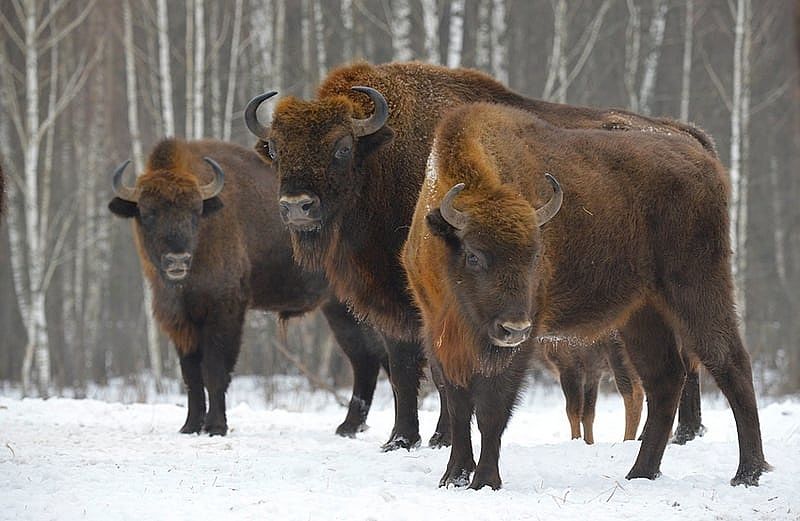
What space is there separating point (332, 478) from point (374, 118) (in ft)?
9.47

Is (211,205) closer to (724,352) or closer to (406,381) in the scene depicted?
(406,381)

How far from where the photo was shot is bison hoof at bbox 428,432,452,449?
8602mm

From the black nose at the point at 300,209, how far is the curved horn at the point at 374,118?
2.38 ft

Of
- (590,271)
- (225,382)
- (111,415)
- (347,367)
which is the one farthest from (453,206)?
(347,367)

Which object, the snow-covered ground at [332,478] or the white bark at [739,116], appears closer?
the snow-covered ground at [332,478]

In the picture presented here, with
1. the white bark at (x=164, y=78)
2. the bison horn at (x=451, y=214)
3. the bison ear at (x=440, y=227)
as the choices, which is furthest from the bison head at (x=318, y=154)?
the white bark at (x=164, y=78)

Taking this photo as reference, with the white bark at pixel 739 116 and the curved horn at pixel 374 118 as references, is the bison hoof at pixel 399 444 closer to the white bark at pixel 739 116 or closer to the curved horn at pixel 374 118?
the curved horn at pixel 374 118

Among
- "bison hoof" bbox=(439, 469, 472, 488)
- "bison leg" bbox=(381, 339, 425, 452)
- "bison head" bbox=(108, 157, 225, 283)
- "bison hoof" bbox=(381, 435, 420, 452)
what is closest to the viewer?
"bison hoof" bbox=(439, 469, 472, 488)

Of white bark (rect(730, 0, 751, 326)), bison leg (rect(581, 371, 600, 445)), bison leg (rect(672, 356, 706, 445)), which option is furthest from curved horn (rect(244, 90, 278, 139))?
white bark (rect(730, 0, 751, 326))

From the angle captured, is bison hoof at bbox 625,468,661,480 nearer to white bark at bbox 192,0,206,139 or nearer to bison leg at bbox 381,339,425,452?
bison leg at bbox 381,339,425,452

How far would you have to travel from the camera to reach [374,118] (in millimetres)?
8031

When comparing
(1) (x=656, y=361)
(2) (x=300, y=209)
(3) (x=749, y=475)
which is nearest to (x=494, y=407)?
(1) (x=656, y=361)

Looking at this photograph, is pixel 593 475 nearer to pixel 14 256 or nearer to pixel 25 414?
pixel 25 414

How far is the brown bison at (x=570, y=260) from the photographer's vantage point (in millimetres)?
6246
